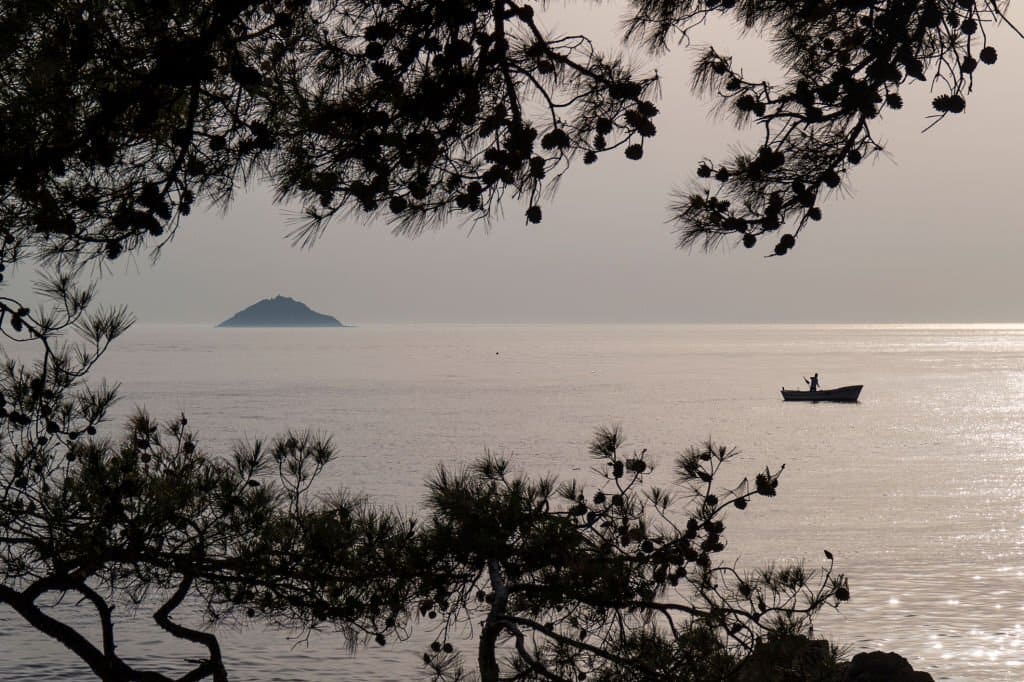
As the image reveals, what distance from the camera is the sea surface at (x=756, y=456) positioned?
16266mm

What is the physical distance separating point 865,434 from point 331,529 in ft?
150

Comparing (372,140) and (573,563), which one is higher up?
(372,140)

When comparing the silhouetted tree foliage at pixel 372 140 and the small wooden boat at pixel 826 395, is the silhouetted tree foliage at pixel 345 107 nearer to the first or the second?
the silhouetted tree foliage at pixel 372 140

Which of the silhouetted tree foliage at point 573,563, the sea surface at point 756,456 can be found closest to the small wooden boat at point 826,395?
the sea surface at point 756,456

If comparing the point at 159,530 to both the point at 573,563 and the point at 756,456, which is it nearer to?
the point at 573,563

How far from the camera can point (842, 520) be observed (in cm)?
2691

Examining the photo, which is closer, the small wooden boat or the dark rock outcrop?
the dark rock outcrop

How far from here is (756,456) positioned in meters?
40.6

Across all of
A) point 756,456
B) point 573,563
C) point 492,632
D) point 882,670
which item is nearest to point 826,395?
point 756,456

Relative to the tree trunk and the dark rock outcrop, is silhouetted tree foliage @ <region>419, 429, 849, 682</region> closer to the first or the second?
the tree trunk

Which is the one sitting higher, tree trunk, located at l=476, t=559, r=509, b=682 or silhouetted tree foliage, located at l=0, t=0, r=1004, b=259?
silhouetted tree foliage, located at l=0, t=0, r=1004, b=259

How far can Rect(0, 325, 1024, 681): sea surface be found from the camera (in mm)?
16266

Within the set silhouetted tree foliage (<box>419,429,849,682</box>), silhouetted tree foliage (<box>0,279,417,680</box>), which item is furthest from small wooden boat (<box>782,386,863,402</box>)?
silhouetted tree foliage (<box>0,279,417,680</box>)

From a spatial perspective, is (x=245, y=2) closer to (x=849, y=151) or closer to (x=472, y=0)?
(x=472, y=0)
